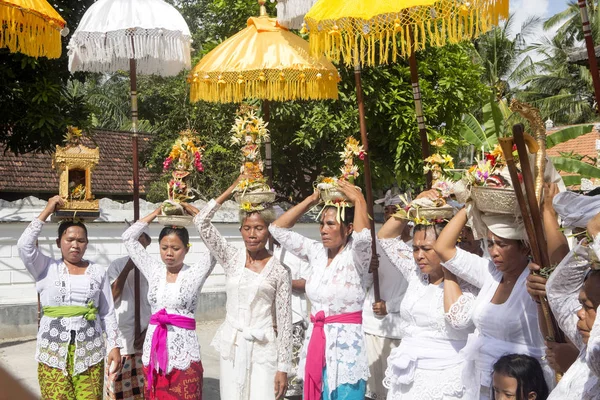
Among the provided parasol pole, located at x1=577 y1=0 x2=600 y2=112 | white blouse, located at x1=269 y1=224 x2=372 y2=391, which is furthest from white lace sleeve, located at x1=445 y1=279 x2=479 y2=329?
parasol pole, located at x1=577 y1=0 x2=600 y2=112

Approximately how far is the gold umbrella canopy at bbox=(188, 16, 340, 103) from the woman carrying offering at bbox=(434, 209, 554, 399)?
2694mm

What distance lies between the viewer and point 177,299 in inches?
218

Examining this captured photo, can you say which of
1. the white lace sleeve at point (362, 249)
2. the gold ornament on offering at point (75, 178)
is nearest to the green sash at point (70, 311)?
the gold ornament on offering at point (75, 178)

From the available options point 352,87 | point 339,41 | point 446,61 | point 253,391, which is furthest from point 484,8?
point 446,61

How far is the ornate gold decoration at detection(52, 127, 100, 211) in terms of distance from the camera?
5.99 meters

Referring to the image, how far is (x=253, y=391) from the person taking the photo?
526cm

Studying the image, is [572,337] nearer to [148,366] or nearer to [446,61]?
[148,366]

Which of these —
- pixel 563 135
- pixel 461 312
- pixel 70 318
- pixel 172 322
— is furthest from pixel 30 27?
pixel 563 135

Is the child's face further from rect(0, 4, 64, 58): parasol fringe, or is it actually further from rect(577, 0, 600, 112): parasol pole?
rect(0, 4, 64, 58): parasol fringe

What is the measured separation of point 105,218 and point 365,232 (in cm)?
683

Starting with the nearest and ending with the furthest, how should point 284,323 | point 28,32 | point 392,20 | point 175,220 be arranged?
point 392,20
point 284,323
point 175,220
point 28,32

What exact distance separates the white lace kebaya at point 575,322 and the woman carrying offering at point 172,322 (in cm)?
296

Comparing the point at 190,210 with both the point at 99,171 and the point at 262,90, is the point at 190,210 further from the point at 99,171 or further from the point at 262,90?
the point at 99,171

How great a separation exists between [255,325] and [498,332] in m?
1.89
